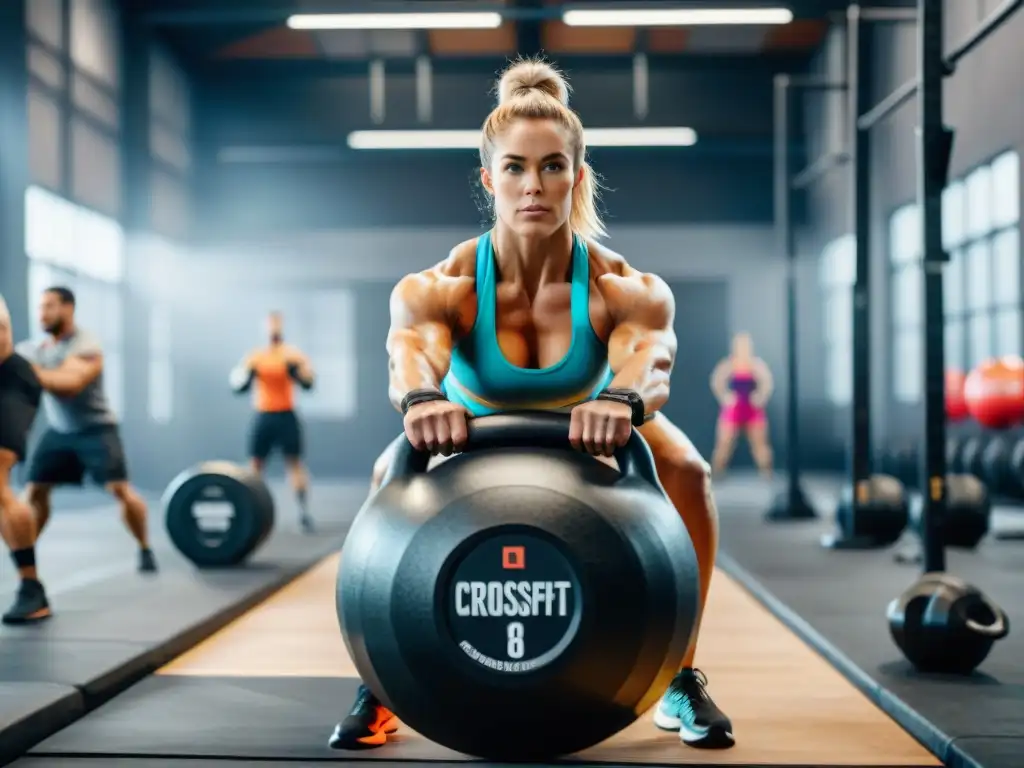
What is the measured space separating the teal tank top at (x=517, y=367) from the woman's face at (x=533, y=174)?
14 cm

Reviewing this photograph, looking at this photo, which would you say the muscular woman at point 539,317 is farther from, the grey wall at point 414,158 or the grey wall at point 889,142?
the grey wall at point 414,158

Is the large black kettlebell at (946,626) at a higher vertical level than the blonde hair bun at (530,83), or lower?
lower

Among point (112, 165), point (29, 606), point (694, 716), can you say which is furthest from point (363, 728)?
point (112, 165)

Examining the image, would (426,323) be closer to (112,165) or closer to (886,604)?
(886,604)

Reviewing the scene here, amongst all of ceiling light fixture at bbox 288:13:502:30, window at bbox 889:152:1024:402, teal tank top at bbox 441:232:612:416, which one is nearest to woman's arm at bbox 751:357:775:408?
window at bbox 889:152:1024:402

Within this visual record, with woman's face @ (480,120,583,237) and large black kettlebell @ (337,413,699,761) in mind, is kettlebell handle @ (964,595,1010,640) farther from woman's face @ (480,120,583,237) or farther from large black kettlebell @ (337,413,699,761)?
woman's face @ (480,120,583,237)

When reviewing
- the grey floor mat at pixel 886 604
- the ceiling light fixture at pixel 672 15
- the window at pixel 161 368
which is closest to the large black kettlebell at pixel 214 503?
the grey floor mat at pixel 886 604

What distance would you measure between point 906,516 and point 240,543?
3416 mm

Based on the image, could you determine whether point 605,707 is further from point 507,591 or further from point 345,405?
point 345,405

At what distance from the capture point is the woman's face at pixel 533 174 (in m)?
2.33

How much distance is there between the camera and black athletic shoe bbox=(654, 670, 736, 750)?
104 inches

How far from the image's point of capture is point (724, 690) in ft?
11.1

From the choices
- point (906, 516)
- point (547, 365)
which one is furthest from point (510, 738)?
point (906, 516)

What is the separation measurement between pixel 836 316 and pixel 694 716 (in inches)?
463
